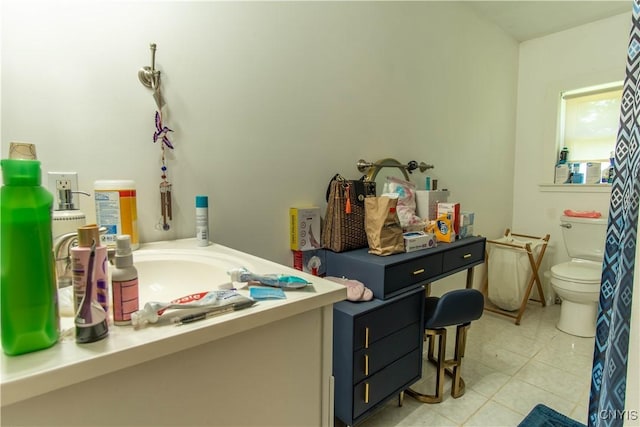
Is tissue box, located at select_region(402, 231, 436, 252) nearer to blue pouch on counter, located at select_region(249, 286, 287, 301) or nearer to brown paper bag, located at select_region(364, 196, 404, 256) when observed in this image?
brown paper bag, located at select_region(364, 196, 404, 256)

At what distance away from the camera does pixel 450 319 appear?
1.44 meters

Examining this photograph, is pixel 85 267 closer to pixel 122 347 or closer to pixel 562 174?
pixel 122 347

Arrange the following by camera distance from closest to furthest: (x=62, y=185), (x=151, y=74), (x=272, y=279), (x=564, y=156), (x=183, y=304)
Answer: (x=183, y=304) < (x=272, y=279) < (x=62, y=185) < (x=151, y=74) < (x=564, y=156)

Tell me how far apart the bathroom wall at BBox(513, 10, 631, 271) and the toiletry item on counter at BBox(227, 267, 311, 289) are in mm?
2750

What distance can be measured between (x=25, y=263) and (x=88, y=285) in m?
0.07

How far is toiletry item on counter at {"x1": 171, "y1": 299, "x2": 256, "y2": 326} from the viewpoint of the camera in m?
0.51

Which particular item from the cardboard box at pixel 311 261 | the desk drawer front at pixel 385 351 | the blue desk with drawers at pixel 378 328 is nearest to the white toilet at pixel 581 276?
the blue desk with drawers at pixel 378 328

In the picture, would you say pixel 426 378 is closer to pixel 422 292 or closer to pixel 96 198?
pixel 422 292

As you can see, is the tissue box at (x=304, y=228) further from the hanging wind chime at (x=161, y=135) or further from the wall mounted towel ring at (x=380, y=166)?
the hanging wind chime at (x=161, y=135)

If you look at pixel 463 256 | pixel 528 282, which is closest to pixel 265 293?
pixel 463 256

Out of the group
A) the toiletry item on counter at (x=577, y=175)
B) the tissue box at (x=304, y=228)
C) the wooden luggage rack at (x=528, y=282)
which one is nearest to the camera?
the tissue box at (x=304, y=228)

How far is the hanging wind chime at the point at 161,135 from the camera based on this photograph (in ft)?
3.27

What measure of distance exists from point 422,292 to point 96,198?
121 cm

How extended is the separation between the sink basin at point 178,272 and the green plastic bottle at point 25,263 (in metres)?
0.40
